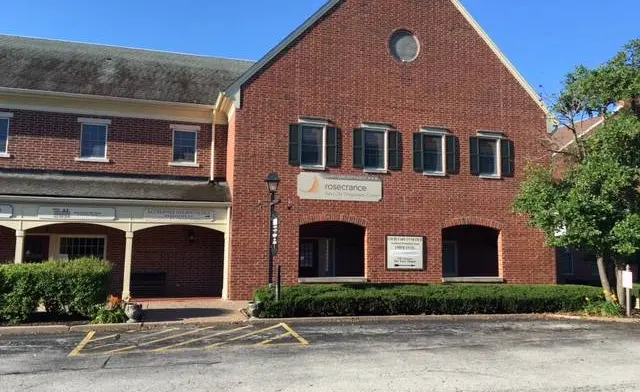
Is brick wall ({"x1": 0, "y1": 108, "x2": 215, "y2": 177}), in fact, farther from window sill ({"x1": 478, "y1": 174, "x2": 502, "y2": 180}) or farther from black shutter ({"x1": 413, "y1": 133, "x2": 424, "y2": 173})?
window sill ({"x1": 478, "y1": 174, "x2": 502, "y2": 180})

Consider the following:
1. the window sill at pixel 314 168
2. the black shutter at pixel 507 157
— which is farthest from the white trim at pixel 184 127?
the black shutter at pixel 507 157

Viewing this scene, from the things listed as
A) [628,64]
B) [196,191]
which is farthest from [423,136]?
[196,191]

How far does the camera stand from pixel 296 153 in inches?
715

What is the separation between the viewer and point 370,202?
61.1ft

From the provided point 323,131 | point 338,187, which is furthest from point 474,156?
point 323,131

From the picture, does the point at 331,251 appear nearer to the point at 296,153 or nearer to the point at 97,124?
the point at 296,153

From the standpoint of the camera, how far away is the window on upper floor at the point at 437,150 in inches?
763

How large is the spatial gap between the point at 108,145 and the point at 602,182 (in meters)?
14.9

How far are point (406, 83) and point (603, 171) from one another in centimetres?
703

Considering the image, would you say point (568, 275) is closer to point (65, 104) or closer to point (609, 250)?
point (609, 250)

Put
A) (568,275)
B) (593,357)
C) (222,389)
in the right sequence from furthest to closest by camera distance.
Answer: (568,275), (593,357), (222,389)

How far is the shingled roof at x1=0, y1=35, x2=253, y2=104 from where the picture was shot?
18.7 metres

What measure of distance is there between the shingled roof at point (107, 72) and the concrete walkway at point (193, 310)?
676 centimetres

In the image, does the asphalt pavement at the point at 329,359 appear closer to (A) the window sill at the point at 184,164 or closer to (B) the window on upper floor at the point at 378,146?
(B) the window on upper floor at the point at 378,146
